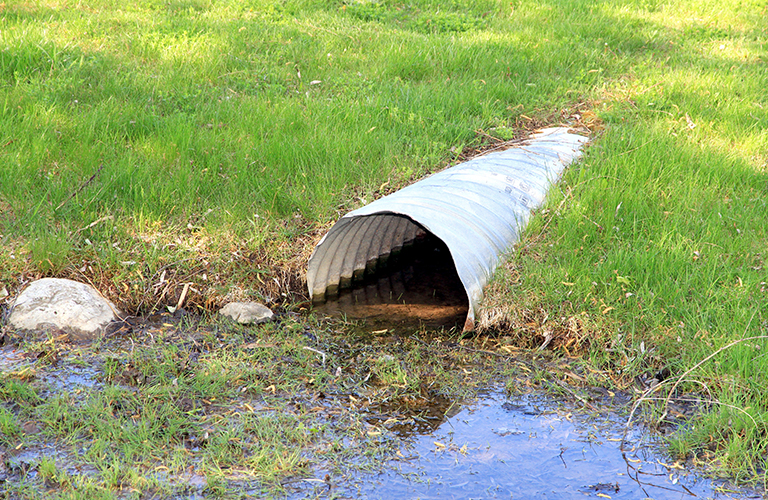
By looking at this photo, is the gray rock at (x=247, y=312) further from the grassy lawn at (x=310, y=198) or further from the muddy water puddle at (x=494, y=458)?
the muddy water puddle at (x=494, y=458)

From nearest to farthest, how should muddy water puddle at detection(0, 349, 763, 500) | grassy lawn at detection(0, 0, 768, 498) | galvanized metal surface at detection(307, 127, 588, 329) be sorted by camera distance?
muddy water puddle at detection(0, 349, 763, 500), grassy lawn at detection(0, 0, 768, 498), galvanized metal surface at detection(307, 127, 588, 329)

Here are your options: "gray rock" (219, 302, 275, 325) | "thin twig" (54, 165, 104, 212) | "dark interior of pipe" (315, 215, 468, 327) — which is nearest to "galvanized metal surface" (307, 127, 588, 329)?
"dark interior of pipe" (315, 215, 468, 327)

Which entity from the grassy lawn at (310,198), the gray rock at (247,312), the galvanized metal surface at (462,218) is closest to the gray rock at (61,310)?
the grassy lawn at (310,198)

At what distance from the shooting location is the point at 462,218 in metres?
4.32

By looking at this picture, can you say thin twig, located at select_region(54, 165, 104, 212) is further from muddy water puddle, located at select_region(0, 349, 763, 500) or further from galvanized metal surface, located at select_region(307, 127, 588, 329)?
galvanized metal surface, located at select_region(307, 127, 588, 329)

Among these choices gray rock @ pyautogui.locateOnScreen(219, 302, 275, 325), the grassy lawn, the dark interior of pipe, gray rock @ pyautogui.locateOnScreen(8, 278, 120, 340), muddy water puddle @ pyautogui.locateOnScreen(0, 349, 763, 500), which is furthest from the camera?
the dark interior of pipe

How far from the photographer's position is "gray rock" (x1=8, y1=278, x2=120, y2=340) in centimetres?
398

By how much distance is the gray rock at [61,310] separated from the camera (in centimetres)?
398

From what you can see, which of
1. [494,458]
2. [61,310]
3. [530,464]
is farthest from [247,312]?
[530,464]

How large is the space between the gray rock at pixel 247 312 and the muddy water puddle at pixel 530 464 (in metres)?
1.54

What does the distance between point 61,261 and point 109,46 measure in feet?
10.7

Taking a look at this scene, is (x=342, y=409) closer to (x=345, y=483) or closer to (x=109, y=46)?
(x=345, y=483)

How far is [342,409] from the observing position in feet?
11.3

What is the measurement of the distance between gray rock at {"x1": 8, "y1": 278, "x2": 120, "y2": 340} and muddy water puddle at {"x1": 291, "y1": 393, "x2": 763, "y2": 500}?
1966 millimetres
